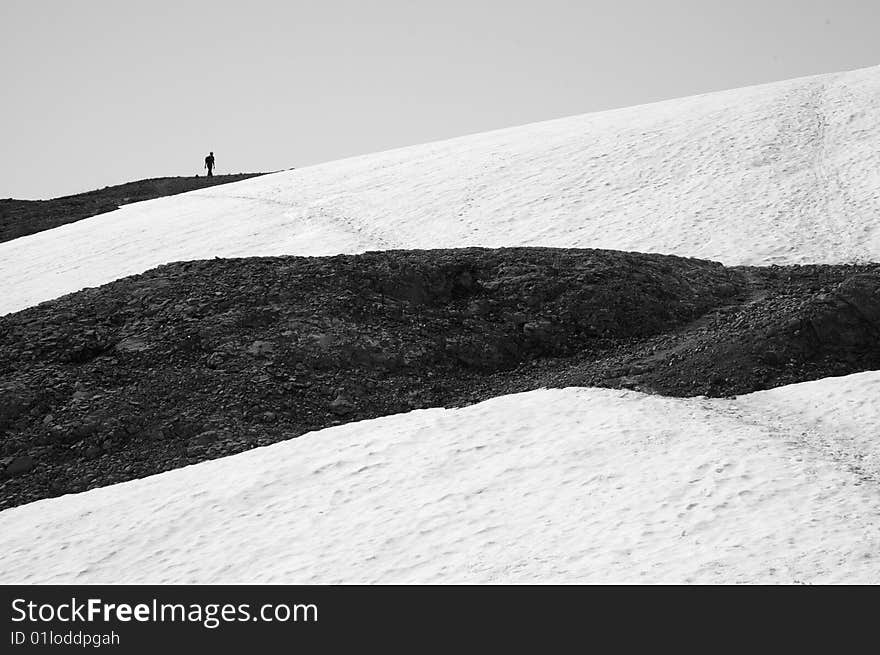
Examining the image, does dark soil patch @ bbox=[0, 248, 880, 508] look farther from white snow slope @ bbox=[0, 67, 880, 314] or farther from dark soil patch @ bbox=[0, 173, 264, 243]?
dark soil patch @ bbox=[0, 173, 264, 243]

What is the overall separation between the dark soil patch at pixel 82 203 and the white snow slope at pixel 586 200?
154 inches

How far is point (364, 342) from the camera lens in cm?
1830

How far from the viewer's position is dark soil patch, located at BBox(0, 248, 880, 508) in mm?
15734

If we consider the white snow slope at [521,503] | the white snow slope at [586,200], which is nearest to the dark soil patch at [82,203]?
the white snow slope at [586,200]

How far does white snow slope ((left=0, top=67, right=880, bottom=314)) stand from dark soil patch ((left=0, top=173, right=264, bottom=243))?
3.92m

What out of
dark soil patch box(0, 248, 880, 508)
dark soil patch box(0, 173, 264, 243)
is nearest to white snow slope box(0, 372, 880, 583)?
dark soil patch box(0, 248, 880, 508)

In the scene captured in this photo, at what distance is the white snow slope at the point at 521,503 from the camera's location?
10250 millimetres

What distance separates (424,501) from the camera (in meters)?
12.4

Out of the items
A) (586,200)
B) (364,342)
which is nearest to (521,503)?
(364,342)
